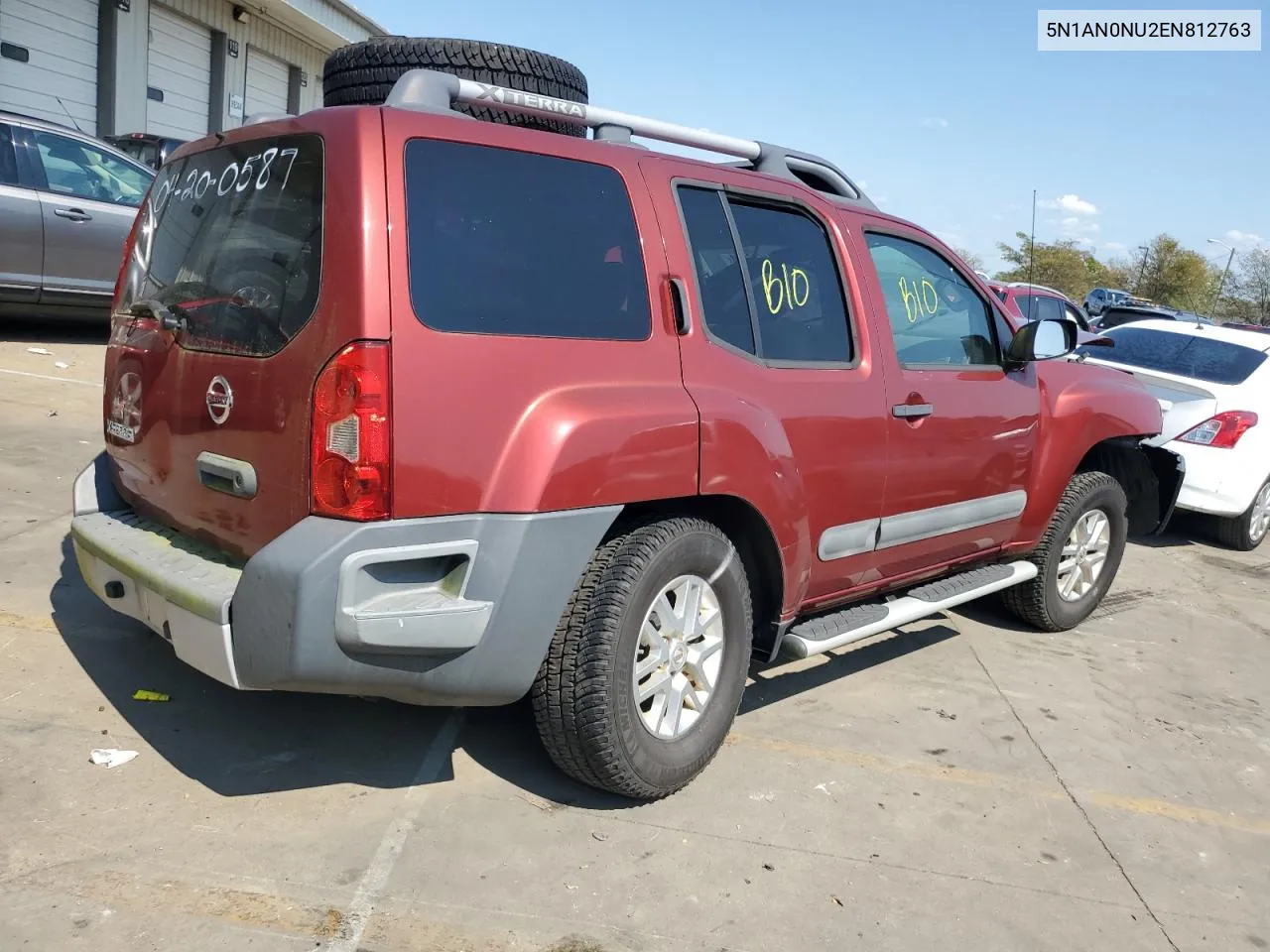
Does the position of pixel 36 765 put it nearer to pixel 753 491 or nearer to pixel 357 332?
pixel 357 332

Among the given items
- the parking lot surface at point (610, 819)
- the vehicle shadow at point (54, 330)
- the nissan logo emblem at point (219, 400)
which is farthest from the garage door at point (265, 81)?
the nissan logo emblem at point (219, 400)

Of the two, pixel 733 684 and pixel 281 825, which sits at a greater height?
pixel 733 684

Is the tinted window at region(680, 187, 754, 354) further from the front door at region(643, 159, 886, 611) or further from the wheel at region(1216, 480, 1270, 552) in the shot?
the wheel at region(1216, 480, 1270, 552)

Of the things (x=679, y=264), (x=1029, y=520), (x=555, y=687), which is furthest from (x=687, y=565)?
(x=1029, y=520)

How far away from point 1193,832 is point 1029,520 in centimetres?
168

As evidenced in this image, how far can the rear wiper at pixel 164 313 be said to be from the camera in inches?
124

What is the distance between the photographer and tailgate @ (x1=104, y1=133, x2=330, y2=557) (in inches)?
109

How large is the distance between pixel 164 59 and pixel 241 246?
52.8 ft

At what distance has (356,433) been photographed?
→ 8.61 ft

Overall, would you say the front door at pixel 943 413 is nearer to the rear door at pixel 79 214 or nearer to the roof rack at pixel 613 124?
the roof rack at pixel 613 124

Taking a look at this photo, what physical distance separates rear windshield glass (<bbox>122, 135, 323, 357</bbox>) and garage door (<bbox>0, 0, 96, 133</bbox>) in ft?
39.7

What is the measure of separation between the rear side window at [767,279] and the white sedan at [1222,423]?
3.90 metres

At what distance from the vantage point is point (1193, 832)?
355 centimetres

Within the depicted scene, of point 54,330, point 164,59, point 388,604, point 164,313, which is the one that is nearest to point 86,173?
point 54,330
